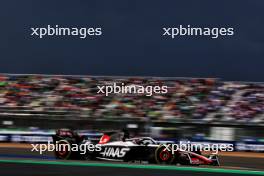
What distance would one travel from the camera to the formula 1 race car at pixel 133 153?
10672mm

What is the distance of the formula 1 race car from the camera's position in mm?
10672

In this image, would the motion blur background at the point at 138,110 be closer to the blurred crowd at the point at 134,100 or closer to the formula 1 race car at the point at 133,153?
the blurred crowd at the point at 134,100

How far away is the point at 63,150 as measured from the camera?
11.3 meters

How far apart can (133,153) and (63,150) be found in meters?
1.73

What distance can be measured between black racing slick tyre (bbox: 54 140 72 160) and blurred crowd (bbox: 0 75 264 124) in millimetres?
6863

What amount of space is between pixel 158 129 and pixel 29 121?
17.4 ft

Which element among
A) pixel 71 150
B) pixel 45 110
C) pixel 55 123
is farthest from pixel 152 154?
pixel 45 110

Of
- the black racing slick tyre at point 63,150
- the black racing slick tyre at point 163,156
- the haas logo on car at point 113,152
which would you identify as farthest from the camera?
the black racing slick tyre at point 63,150

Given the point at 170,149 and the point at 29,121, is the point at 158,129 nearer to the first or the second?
the point at 29,121

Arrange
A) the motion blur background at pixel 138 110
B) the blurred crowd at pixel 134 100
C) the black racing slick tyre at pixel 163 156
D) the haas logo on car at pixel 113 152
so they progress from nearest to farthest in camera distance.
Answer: the black racing slick tyre at pixel 163 156 < the haas logo on car at pixel 113 152 < the motion blur background at pixel 138 110 < the blurred crowd at pixel 134 100

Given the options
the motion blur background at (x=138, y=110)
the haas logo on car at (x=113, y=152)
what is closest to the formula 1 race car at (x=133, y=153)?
the haas logo on car at (x=113, y=152)

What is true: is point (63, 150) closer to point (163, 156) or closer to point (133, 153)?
point (133, 153)

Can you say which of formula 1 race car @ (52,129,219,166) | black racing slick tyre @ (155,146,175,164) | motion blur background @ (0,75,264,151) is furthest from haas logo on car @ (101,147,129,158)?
Result: motion blur background @ (0,75,264,151)

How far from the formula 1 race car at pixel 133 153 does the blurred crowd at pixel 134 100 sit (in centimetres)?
685
